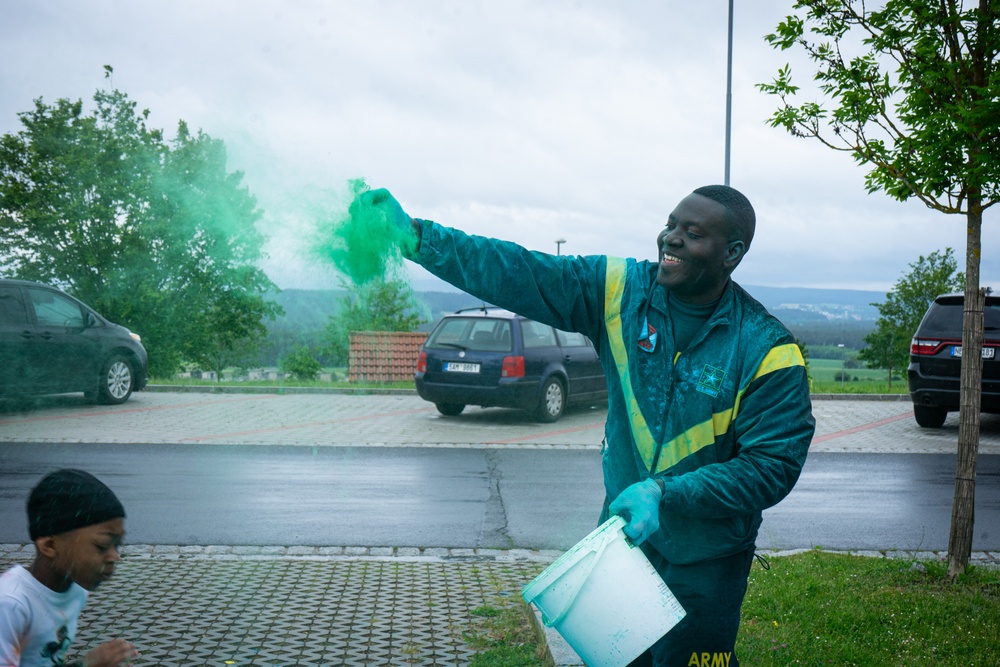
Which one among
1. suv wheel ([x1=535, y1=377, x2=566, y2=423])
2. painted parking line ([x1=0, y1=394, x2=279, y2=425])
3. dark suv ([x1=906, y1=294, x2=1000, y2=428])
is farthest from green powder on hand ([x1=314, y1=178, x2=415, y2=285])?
dark suv ([x1=906, y1=294, x2=1000, y2=428])

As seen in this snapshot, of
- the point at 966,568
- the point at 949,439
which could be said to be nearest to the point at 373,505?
the point at 966,568

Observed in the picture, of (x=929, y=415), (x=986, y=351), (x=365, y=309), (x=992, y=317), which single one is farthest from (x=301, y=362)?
(x=929, y=415)

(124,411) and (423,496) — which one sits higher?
(124,411)

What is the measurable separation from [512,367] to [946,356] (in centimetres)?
618

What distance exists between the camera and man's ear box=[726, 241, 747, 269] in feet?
9.68

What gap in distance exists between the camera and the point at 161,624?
5.08m

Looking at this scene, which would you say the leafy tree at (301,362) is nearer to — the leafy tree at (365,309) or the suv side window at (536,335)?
the leafy tree at (365,309)

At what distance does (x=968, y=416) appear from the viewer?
584cm

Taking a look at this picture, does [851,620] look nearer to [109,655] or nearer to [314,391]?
[109,655]

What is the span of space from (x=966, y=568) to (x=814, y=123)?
3009 millimetres

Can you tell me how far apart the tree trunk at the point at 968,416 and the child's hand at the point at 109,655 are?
16.2ft

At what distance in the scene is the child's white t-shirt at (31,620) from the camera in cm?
240

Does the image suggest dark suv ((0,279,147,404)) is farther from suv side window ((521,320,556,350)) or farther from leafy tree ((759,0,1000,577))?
leafy tree ((759,0,1000,577))

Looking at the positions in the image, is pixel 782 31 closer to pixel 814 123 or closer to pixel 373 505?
pixel 814 123
